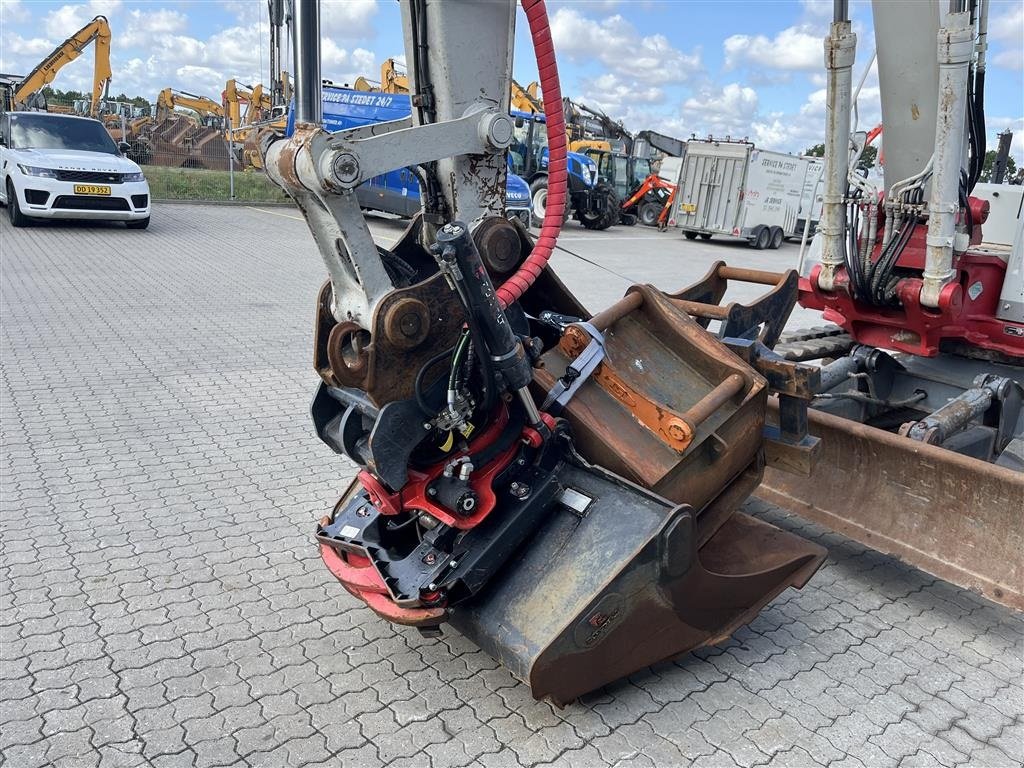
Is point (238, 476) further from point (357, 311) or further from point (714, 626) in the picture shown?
point (714, 626)

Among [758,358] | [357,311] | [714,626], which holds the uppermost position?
[357,311]

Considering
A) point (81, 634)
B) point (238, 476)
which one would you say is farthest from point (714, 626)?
point (238, 476)

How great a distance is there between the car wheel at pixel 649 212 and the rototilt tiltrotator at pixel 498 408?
70.4ft

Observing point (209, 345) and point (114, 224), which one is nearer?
point (209, 345)

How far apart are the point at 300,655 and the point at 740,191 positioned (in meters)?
18.9

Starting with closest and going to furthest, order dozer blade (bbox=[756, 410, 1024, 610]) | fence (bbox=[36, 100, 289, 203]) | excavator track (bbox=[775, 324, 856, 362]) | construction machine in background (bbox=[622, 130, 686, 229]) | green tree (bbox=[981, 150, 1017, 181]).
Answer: dozer blade (bbox=[756, 410, 1024, 610]) < excavator track (bbox=[775, 324, 856, 362]) < green tree (bbox=[981, 150, 1017, 181]) < construction machine in background (bbox=[622, 130, 686, 229]) < fence (bbox=[36, 100, 289, 203])

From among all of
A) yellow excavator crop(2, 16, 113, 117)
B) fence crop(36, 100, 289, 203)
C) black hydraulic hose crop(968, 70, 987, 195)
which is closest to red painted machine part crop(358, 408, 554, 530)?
black hydraulic hose crop(968, 70, 987, 195)

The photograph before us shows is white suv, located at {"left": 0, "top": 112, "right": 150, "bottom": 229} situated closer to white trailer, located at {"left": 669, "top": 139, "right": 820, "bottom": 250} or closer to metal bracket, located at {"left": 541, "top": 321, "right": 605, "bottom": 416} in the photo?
white trailer, located at {"left": 669, "top": 139, "right": 820, "bottom": 250}

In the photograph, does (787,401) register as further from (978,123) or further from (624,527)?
(978,123)

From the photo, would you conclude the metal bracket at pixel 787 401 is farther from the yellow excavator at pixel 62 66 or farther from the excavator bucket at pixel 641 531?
the yellow excavator at pixel 62 66

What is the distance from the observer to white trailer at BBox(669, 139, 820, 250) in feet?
66.3

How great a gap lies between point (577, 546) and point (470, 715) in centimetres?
74

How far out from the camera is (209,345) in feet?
26.2

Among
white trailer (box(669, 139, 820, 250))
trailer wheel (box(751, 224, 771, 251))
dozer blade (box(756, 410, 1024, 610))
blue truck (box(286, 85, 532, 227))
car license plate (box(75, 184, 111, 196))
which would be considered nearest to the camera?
dozer blade (box(756, 410, 1024, 610))
